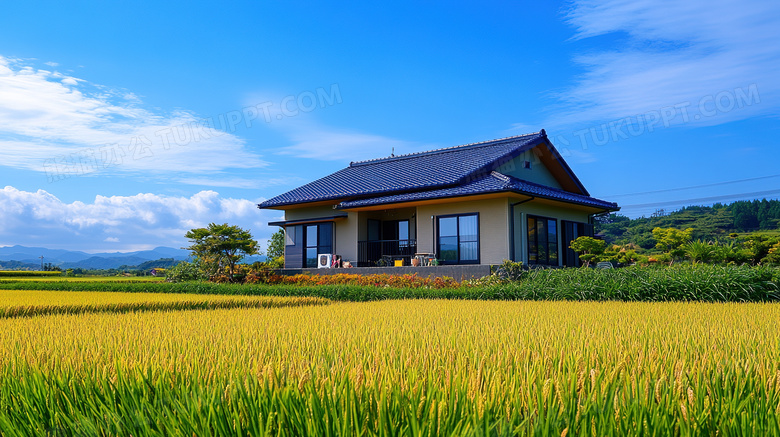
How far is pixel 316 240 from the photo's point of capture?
67.4 feet

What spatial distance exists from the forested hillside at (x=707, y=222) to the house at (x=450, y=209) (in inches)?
834

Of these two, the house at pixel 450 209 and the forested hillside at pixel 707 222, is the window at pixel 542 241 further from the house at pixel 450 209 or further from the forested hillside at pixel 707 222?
the forested hillside at pixel 707 222

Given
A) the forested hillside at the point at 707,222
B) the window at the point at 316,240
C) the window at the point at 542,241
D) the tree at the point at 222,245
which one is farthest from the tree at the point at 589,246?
the forested hillside at the point at 707,222

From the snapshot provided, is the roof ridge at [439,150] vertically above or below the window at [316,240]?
above

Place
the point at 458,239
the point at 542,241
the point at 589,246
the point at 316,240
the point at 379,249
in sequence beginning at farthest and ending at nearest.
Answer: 1. the point at 316,240
2. the point at 379,249
3. the point at 542,241
4. the point at 458,239
5. the point at 589,246

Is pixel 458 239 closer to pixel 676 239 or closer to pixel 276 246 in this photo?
pixel 676 239

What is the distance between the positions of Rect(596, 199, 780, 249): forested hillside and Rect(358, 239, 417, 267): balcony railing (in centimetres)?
2507

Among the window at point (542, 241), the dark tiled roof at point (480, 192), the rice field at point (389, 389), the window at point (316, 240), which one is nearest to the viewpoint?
the rice field at point (389, 389)

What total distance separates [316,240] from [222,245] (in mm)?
3537

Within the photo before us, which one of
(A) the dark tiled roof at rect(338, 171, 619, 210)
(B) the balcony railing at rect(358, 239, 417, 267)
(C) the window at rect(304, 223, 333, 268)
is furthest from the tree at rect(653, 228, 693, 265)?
(C) the window at rect(304, 223, 333, 268)

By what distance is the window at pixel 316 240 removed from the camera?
65.9 ft

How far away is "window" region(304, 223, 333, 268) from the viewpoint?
20.1m

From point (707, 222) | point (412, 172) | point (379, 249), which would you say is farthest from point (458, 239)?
point (707, 222)

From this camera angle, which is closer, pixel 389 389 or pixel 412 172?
pixel 389 389
